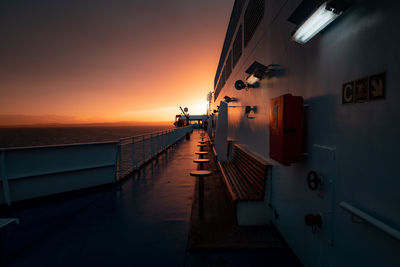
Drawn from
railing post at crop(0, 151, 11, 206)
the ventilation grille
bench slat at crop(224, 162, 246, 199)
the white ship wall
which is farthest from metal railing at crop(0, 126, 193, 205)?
the ventilation grille

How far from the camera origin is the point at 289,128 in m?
2.17

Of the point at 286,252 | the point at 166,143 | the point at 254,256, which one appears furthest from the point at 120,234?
the point at 166,143

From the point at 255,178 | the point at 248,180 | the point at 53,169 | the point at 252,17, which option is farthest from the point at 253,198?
the point at 53,169

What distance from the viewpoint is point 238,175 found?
4.43 m

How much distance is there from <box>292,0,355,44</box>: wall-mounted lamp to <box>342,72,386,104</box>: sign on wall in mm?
551

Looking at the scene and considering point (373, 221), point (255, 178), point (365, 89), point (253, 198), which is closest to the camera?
point (373, 221)

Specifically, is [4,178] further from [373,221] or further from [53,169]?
[373,221]

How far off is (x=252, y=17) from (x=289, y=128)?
3774mm

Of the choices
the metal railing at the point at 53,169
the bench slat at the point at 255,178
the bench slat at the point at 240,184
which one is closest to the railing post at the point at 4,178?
the metal railing at the point at 53,169

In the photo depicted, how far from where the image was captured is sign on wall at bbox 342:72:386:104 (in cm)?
131

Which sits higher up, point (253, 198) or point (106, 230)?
point (253, 198)

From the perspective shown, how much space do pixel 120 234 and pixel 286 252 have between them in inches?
98.2

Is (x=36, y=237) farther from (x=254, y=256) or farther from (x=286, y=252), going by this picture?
(x=286, y=252)

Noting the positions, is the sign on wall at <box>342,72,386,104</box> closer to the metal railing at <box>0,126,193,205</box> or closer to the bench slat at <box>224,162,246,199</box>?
the bench slat at <box>224,162,246,199</box>
